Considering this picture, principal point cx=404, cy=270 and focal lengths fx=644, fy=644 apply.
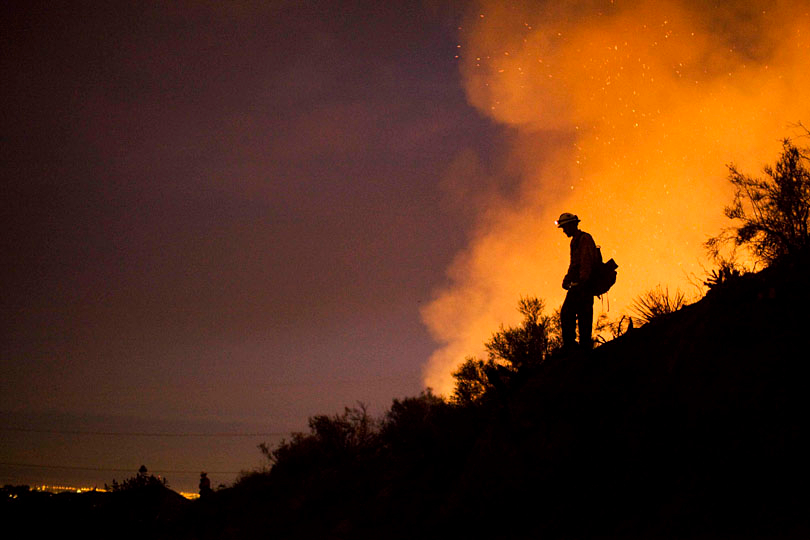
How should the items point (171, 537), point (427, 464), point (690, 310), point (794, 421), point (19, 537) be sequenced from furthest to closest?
point (19, 537) < point (171, 537) < point (427, 464) < point (690, 310) < point (794, 421)

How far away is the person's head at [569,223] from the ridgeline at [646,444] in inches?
75.9

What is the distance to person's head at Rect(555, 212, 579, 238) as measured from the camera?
959 cm

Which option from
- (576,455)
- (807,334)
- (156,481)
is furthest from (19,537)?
(807,334)

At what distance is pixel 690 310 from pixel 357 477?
6991mm

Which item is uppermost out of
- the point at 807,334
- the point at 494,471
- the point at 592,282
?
the point at 592,282

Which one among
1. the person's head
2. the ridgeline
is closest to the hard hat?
the person's head

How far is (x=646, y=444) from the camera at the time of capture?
244 inches

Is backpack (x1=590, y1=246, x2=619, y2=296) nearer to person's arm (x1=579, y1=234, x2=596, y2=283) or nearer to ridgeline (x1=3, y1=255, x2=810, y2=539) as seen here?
person's arm (x1=579, y1=234, x2=596, y2=283)

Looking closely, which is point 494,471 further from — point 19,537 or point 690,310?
point 19,537

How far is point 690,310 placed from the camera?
755 centimetres

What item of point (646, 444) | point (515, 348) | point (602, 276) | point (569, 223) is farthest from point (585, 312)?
point (515, 348)

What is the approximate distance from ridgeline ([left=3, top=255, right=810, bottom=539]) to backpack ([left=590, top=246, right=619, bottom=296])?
1.01 m

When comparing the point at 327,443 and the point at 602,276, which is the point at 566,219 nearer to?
the point at 602,276

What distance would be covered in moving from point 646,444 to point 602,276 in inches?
137
